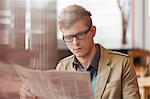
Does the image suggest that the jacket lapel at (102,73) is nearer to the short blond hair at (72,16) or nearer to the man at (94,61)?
the man at (94,61)

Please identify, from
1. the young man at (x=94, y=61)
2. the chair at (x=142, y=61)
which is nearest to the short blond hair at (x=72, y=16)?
the young man at (x=94, y=61)

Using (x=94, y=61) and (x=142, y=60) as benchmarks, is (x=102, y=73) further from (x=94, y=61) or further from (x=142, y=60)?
(x=142, y=60)

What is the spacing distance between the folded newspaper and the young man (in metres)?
0.13

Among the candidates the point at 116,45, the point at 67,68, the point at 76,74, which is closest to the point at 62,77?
the point at 76,74

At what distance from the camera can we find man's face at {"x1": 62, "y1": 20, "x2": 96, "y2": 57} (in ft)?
4.56

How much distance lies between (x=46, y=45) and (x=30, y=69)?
1.05ft

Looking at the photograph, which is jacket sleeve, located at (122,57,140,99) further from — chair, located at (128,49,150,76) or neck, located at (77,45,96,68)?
chair, located at (128,49,150,76)

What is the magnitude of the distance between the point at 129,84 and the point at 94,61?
18 centimetres

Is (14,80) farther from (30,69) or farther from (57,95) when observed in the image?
(57,95)

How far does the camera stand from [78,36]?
4.58 ft

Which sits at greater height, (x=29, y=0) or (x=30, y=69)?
(x=29, y=0)

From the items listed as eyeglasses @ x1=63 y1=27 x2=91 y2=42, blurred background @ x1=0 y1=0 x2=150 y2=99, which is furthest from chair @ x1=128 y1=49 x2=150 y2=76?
eyeglasses @ x1=63 y1=27 x2=91 y2=42

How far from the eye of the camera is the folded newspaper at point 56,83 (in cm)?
130

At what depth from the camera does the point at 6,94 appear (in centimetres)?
134
